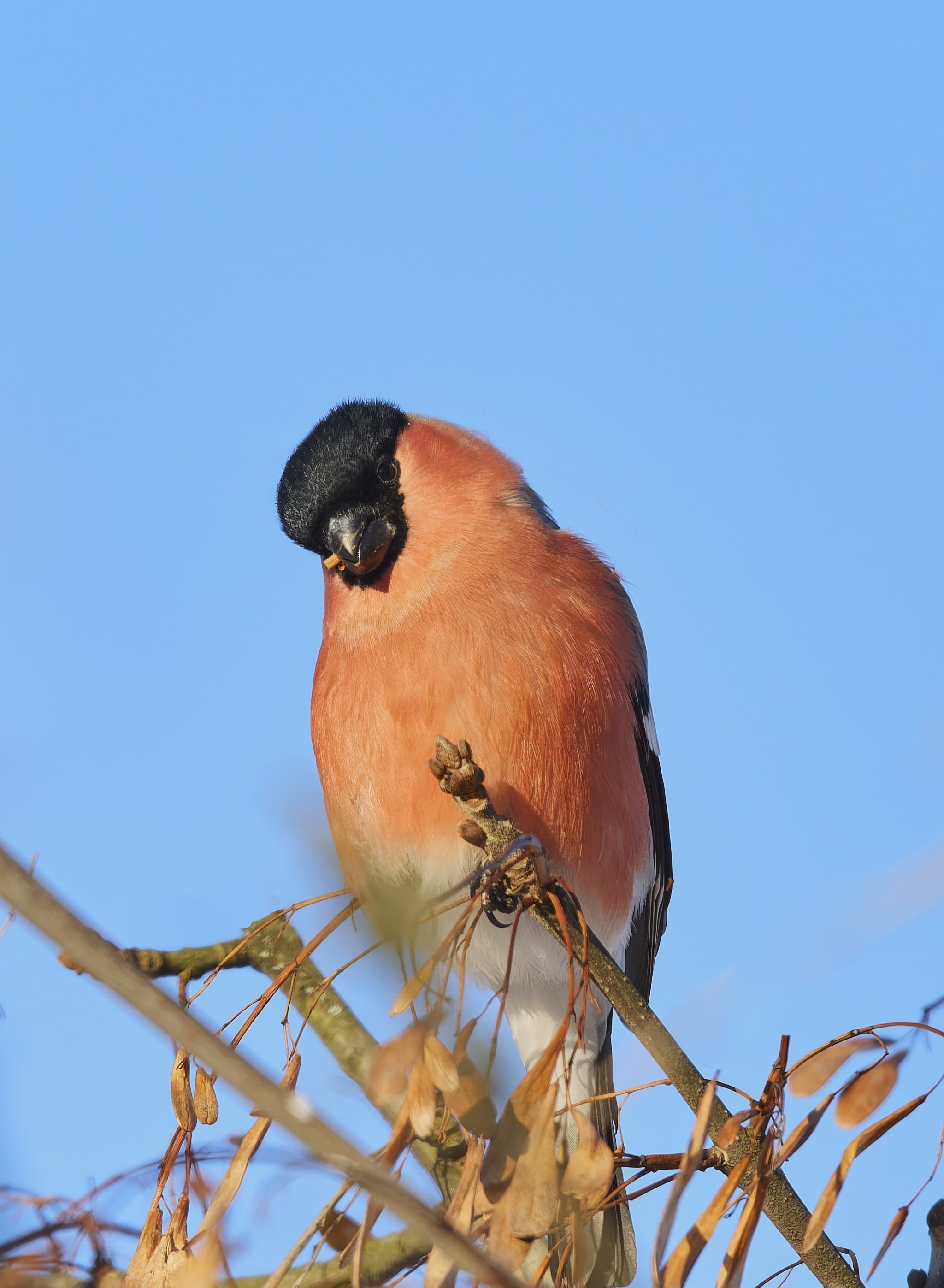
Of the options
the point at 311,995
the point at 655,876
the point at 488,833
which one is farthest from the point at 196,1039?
the point at 655,876

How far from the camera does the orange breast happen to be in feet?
10.9

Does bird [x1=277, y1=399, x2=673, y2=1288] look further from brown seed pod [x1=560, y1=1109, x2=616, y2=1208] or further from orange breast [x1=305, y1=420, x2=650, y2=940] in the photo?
brown seed pod [x1=560, y1=1109, x2=616, y2=1208]

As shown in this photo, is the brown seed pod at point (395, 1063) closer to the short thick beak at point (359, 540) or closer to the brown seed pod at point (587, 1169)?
the brown seed pod at point (587, 1169)

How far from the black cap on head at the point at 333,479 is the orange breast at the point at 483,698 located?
0.40ft

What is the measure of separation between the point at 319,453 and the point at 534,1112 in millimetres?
2425

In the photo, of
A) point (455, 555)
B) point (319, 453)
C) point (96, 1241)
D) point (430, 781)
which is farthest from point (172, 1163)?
point (319, 453)

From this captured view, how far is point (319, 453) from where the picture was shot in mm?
3768

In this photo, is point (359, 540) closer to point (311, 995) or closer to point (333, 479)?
point (333, 479)

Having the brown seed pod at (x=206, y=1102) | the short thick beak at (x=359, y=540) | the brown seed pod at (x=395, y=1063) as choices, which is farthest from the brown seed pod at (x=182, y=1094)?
the short thick beak at (x=359, y=540)

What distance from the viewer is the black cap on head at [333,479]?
144 inches

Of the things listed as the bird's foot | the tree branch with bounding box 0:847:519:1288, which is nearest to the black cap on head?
the bird's foot

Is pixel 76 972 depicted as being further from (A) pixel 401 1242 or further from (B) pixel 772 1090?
(A) pixel 401 1242

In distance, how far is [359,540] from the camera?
3.59 m

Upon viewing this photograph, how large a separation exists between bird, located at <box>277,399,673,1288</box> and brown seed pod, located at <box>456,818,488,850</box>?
87 centimetres
